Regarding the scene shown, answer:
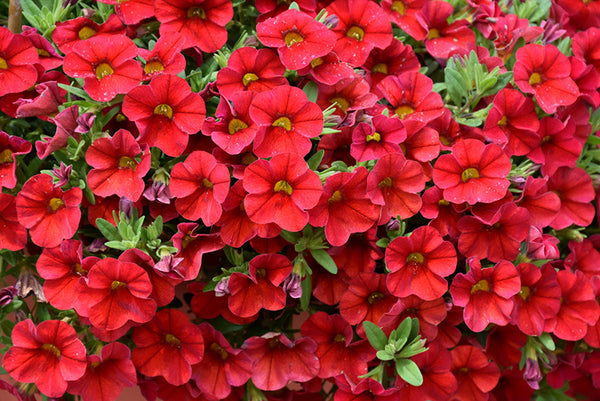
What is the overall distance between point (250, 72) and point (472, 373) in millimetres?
658

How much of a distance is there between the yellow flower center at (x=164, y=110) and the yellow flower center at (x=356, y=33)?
0.36m

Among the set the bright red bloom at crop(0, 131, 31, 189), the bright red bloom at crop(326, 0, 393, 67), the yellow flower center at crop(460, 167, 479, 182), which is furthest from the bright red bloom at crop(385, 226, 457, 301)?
the bright red bloom at crop(0, 131, 31, 189)

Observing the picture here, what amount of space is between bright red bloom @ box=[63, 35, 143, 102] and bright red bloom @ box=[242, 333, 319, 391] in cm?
47

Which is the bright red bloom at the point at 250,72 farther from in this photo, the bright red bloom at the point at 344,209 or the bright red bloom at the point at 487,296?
the bright red bloom at the point at 487,296

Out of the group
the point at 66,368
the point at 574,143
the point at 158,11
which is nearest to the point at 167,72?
the point at 158,11

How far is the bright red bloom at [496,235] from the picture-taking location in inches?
40.6

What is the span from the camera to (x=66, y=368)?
958 millimetres

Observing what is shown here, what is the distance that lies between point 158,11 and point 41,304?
0.54 metres

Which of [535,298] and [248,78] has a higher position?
[248,78]

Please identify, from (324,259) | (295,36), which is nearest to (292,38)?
(295,36)

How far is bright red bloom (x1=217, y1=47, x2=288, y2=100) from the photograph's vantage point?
1.01 metres

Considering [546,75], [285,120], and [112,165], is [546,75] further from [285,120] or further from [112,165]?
[112,165]

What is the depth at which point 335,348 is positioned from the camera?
108cm

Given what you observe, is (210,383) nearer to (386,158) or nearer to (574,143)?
(386,158)
